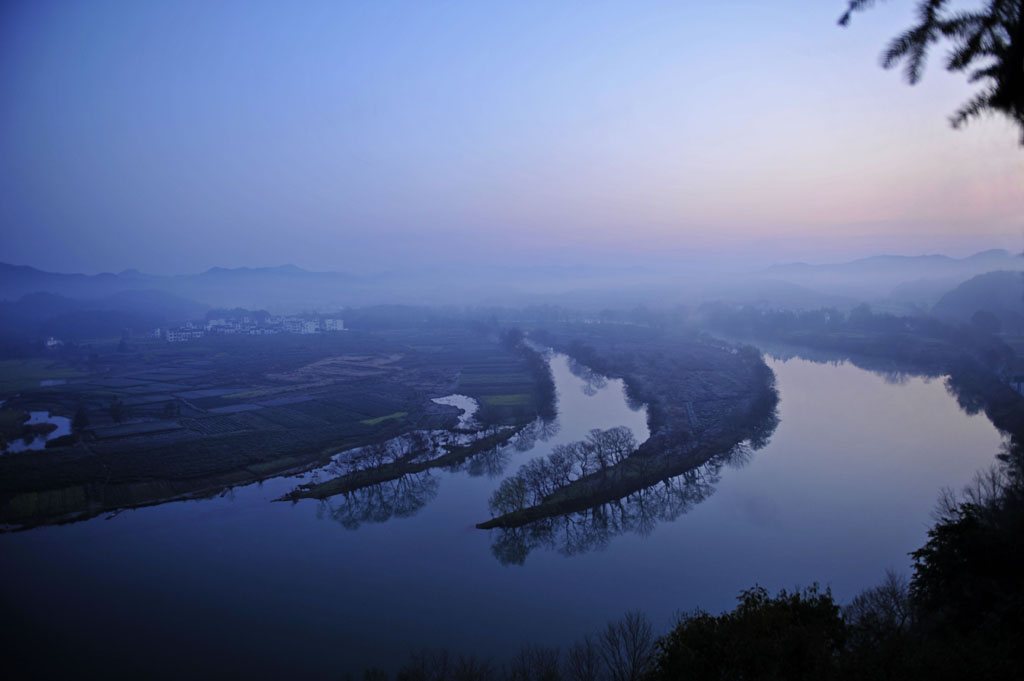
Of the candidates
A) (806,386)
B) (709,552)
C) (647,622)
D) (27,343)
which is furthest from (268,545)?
(27,343)

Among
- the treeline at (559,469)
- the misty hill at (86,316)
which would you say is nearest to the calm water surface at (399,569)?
the treeline at (559,469)

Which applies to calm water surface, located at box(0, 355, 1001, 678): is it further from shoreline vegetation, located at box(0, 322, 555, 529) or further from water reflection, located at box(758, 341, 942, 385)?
water reflection, located at box(758, 341, 942, 385)

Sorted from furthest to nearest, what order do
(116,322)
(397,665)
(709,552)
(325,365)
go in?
1. (116,322)
2. (325,365)
3. (709,552)
4. (397,665)

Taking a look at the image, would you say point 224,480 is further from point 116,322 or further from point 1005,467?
point 116,322

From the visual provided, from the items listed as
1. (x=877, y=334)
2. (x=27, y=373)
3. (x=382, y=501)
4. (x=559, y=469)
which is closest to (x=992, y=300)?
(x=877, y=334)

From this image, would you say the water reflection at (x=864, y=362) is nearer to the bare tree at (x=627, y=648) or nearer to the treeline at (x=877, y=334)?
the treeline at (x=877, y=334)

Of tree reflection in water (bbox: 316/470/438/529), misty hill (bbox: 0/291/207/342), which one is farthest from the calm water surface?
misty hill (bbox: 0/291/207/342)

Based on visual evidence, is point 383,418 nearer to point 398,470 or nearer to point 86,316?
point 398,470
